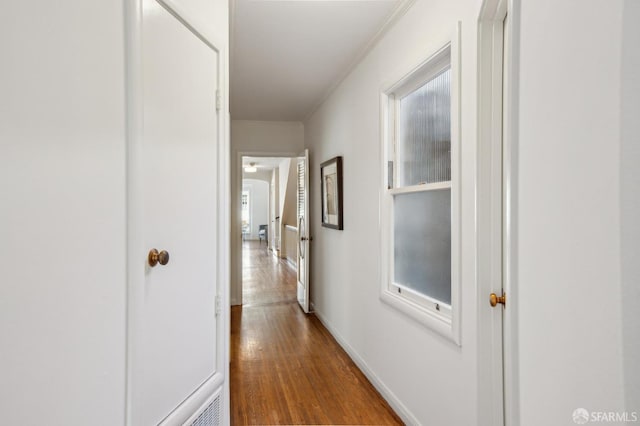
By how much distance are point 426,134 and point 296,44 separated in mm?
1348

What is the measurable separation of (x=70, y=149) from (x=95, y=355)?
535 mm

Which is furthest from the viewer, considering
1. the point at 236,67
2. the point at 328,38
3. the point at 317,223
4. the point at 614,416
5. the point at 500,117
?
the point at 317,223

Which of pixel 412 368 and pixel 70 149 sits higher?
pixel 70 149

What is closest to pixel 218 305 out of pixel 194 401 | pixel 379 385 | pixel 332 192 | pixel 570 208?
pixel 194 401

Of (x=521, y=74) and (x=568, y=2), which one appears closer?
(x=568, y=2)

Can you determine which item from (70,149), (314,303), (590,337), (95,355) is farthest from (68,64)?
(314,303)

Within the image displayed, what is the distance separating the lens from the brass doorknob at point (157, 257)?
1.17 meters

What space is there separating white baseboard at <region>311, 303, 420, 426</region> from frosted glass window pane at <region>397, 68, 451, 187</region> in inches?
54.5

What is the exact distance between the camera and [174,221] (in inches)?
51.0

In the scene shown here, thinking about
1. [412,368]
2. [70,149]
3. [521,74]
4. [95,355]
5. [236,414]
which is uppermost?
[521,74]

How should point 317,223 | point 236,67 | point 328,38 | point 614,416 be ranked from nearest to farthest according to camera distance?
point 614,416 → point 328,38 → point 236,67 → point 317,223

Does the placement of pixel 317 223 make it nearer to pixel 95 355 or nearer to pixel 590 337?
pixel 95 355

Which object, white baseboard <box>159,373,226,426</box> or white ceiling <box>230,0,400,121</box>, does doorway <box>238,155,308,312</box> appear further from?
white baseboard <box>159,373,226,426</box>

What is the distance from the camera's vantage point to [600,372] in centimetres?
54
